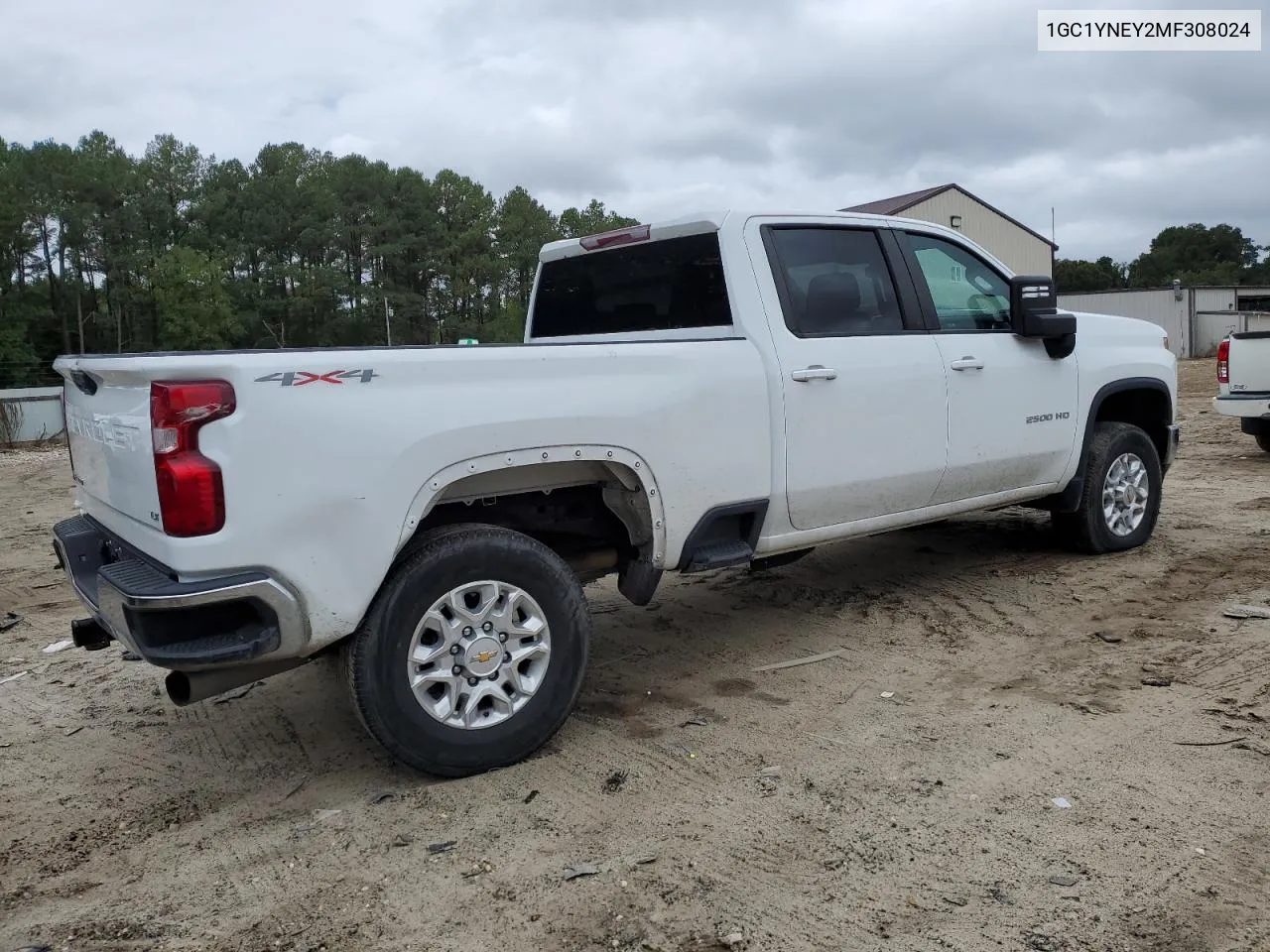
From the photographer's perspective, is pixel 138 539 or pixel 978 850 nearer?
pixel 978 850

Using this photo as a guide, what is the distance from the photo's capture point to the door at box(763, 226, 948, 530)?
4441 mm

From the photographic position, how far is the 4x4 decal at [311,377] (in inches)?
122

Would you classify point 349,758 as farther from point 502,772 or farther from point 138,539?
point 138,539

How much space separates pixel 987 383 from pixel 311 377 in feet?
11.2

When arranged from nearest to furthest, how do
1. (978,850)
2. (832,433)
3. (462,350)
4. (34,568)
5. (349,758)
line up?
(978,850) < (462,350) < (349,758) < (832,433) < (34,568)

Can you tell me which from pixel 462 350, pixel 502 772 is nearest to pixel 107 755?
pixel 502 772

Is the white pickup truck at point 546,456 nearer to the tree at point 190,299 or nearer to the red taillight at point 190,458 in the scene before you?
the red taillight at point 190,458

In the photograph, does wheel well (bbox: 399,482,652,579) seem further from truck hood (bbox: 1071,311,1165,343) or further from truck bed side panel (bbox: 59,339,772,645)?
truck hood (bbox: 1071,311,1165,343)

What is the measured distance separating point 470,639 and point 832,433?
1849mm

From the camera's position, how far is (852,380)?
15.0 feet

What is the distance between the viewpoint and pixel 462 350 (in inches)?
137

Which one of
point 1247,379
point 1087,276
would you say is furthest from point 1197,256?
point 1247,379

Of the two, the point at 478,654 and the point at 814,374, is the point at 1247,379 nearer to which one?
the point at 814,374

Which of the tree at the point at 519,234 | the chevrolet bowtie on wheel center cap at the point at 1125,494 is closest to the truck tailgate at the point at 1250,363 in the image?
the chevrolet bowtie on wheel center cap at the point at 1125,494
